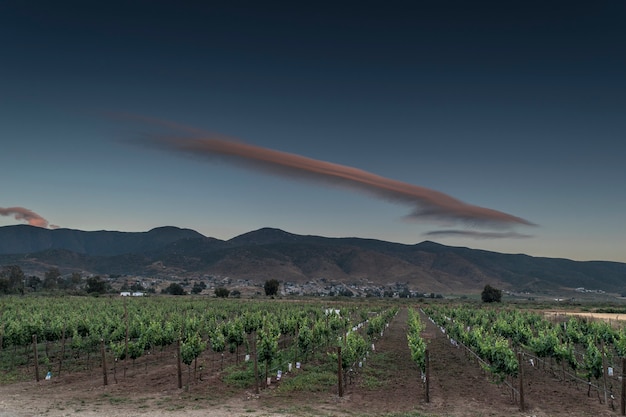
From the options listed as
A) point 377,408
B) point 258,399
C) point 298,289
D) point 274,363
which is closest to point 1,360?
point 274,363

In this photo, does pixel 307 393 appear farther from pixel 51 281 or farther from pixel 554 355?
pixel 51 281

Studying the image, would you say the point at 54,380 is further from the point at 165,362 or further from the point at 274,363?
the point at 274,363

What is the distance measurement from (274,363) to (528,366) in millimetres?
16092

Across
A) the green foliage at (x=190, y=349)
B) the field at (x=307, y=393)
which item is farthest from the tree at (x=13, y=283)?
the green foliage at (x=190, y=349)

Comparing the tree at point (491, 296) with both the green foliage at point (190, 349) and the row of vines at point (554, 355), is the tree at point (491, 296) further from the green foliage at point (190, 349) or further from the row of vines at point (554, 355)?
the green foliage at point (190, 349)

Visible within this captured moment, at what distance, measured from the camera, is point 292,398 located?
1997 centimetres

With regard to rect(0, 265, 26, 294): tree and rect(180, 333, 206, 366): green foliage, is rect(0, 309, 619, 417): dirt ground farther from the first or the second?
rect(0, 265, 26, 294): tree

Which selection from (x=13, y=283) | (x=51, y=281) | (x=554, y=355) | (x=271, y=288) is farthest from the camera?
(x=51, y=281)

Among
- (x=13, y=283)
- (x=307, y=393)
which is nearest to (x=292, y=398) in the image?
(x=307, y=393)

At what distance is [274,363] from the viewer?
88.4ft

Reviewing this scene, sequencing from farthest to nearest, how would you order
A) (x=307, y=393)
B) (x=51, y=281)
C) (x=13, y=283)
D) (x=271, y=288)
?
1. (x=51, y=281)
2. (x=271, y=288)
3. (x=13, y=283)
4. (x=307, y=393)

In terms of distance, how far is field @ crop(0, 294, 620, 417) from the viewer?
715 inches

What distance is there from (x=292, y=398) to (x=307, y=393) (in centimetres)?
110

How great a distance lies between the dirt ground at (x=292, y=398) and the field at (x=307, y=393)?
4cm
